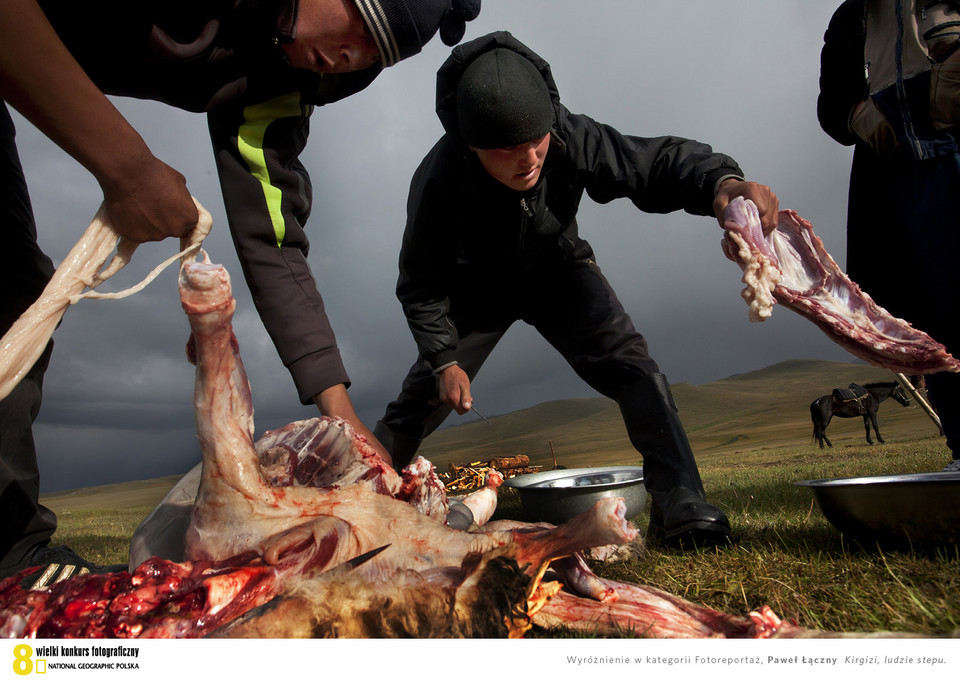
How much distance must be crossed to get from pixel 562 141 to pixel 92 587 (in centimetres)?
314

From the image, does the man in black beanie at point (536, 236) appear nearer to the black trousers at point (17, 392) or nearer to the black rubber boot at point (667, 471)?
the black rubber boot at point (667, 471)

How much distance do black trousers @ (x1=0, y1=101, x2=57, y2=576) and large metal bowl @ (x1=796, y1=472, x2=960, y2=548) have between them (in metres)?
3.64

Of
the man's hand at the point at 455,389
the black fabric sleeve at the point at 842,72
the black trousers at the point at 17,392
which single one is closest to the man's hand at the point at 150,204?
the black trousers at the point at 17,392

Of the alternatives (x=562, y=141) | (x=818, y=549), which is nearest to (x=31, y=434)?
(x=562, y=141)

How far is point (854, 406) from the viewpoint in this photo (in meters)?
13.7

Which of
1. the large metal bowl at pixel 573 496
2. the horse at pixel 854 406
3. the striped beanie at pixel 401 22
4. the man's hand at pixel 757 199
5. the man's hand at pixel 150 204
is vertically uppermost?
the striped beanie at pixel 401 22

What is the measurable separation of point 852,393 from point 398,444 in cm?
1391

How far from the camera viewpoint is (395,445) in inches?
183
